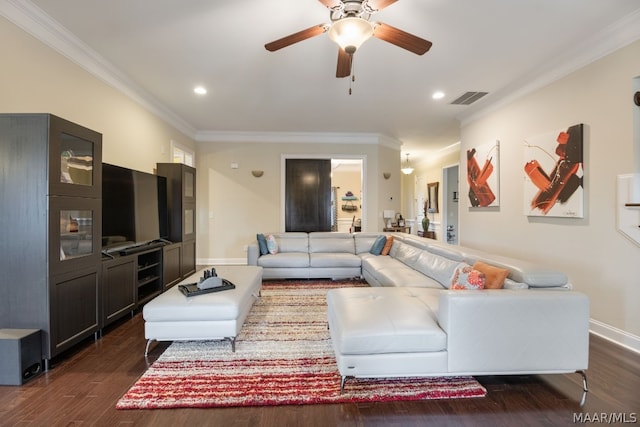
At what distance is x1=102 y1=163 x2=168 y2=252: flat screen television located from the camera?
3.08 m

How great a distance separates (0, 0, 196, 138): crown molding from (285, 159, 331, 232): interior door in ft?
9.85

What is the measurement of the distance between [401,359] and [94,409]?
188cm

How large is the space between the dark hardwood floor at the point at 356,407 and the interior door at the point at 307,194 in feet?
14.8

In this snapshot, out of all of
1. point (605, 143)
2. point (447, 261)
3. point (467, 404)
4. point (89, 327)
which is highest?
point (605, 143)

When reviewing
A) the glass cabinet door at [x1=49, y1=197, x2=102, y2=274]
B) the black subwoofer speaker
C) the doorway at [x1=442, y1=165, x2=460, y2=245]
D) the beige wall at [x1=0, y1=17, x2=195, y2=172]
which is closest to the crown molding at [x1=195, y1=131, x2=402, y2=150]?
the beige wall at [x1=0, y1=17, x2=195, y2=172]

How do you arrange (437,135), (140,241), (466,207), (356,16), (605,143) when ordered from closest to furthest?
(356,16) → (605,143) → (140,241) → (466,207) → (437,135)

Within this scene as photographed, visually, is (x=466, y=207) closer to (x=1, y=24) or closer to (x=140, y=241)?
(x=140, y=241)

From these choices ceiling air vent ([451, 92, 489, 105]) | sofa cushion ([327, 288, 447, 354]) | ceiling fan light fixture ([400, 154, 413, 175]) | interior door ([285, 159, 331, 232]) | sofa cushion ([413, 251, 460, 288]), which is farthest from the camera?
ceiling fan light fixture ([400, 154, 413, 175])

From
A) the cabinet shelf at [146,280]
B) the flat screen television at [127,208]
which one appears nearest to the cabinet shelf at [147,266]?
the cabinet shelf at [146,280]

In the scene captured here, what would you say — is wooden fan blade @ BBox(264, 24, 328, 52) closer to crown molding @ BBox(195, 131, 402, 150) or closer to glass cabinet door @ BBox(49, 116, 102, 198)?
glass cabinet door @ BBox(49, 116, 102, 198)

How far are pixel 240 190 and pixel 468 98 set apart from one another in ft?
14.8

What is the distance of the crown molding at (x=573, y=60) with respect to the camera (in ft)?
8.32

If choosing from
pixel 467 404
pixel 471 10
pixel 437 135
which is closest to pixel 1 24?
pixel 471 10

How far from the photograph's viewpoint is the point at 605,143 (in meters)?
2.75
